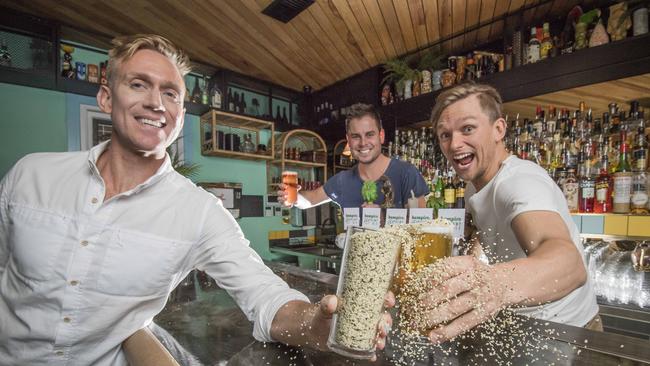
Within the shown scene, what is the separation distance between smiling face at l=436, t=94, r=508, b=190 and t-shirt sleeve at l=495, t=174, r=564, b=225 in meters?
0.24

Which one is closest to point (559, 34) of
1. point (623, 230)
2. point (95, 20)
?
point (623, 230)

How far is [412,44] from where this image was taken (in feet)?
12.2

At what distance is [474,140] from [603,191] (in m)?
1.74

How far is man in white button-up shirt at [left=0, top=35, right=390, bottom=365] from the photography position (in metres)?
1.01

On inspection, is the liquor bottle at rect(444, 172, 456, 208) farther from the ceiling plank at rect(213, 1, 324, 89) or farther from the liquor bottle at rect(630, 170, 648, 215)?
the ceiling plank at rect(213, 1, 324, 89)

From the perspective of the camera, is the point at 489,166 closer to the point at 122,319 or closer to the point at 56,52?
the point at 122,319

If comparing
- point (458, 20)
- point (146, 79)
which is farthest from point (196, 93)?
point (146, 79)

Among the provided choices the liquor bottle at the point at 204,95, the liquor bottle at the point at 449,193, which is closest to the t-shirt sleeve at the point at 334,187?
the liquor bottle at the point at 449,193

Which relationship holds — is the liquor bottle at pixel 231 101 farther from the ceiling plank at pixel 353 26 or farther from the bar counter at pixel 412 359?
the bar counter at pixel 412 359

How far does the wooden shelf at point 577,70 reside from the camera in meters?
2.29

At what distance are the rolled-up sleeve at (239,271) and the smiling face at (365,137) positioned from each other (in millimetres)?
1521

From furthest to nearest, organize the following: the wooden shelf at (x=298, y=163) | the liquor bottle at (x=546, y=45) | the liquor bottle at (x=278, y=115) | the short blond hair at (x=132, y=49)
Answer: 1. the liquor bottle at (x=278, y=115)
2. the wooden shelf at (x=298, y=163)
3. the liquor bottle at (x=546, y=45)
4. the short blond hair at (x=132, y=49)

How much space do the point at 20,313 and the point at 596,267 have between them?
119 inches

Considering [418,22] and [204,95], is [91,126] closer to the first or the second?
[204,95]
